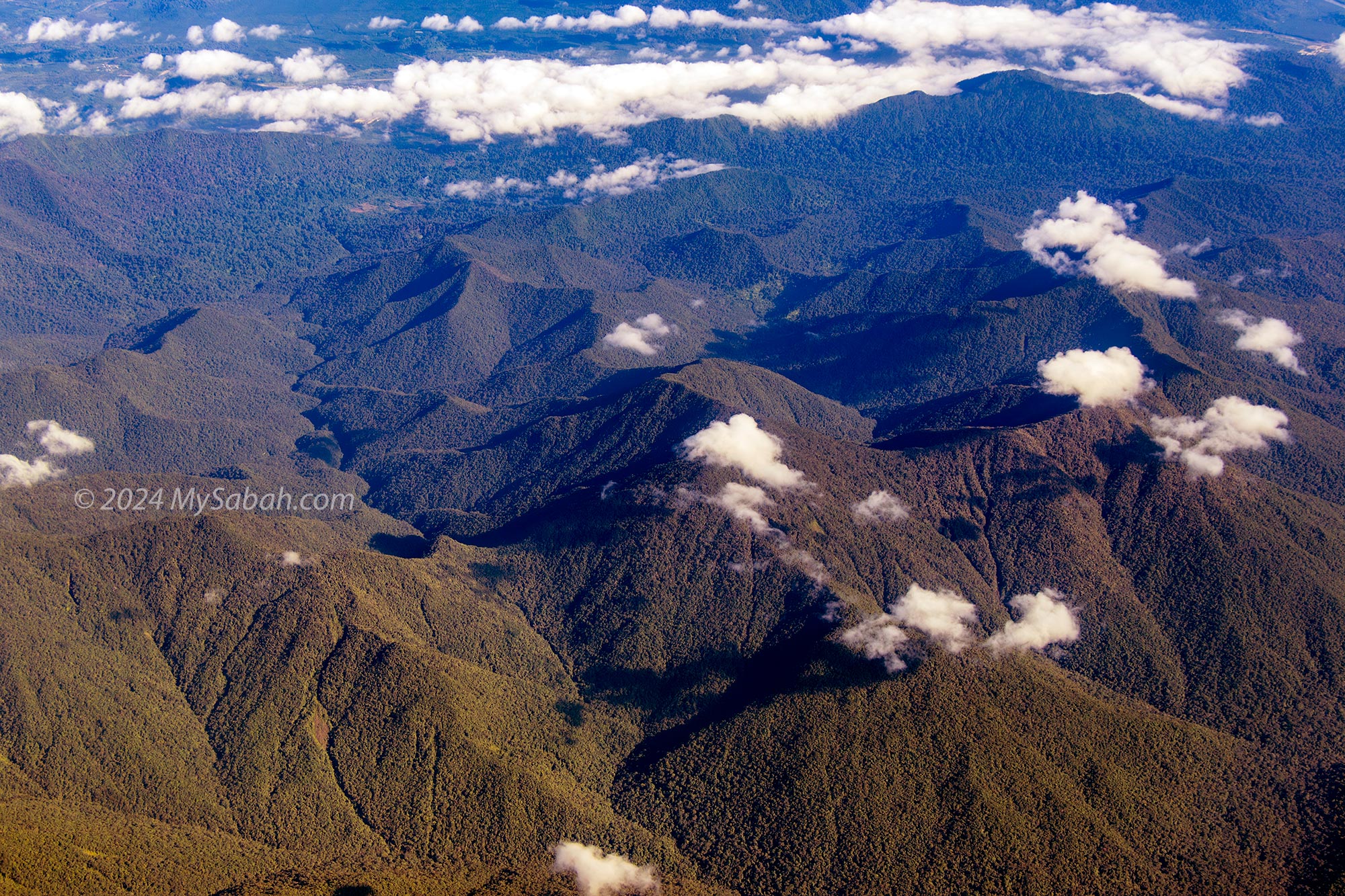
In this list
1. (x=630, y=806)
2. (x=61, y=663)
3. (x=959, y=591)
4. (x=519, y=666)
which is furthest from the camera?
(x=959, y=591)

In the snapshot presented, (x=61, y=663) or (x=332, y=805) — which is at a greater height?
(x=61, y=663)

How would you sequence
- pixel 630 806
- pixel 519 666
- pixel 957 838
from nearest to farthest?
pixel 957 838, pixel 630 806, pixel 519 666

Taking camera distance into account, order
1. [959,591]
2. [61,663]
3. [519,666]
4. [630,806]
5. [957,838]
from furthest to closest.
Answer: [959,591] → [519,666] → [61,663] → [630,806] → [957,838]

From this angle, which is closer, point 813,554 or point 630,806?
point 630,806

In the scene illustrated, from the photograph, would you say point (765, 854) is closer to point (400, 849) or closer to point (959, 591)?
point (400, 849)

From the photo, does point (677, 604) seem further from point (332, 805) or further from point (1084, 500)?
point (1084, 500)

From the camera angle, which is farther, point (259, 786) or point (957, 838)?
point (259, 786)

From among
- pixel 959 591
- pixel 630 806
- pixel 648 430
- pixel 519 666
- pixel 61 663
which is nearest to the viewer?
pixel 630 806

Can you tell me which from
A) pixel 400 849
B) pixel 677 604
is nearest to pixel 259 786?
pixel 400 849

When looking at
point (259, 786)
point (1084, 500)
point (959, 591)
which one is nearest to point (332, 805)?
point (259, 786)
